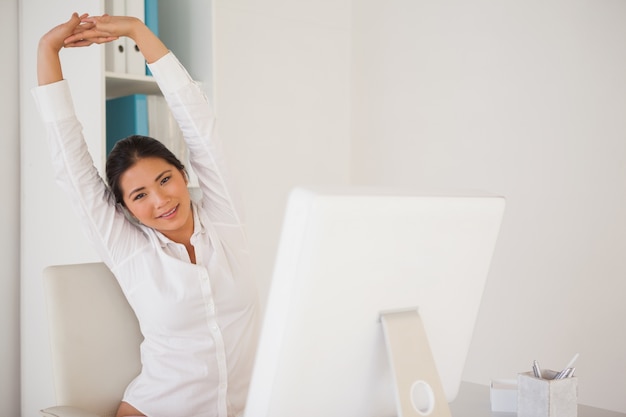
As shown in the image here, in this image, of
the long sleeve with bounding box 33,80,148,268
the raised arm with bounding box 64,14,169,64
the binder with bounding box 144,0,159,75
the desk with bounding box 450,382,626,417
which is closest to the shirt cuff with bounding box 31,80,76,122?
the long sleeve with bounding box 33,80,148,268

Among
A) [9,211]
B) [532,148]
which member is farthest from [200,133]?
[532,148]

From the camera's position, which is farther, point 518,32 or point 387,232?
point 518,32

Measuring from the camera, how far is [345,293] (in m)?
1.08

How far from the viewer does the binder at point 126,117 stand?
259 centimetres

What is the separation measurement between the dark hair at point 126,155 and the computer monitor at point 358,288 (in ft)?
2.94

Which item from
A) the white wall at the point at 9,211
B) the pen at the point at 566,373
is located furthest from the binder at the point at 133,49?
the pen at the point at 566,373

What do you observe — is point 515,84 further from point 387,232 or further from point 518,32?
point 387,232

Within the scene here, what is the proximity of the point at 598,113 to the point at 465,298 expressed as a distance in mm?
1893

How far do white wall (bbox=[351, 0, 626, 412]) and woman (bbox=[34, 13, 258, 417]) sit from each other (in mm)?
1618

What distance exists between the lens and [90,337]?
5.77ft

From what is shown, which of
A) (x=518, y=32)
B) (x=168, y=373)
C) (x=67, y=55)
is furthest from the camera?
(x=518, y=32)

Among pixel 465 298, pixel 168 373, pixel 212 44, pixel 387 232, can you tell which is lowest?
pixel 168 373

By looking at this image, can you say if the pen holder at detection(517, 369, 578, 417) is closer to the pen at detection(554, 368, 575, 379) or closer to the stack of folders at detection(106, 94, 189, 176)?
the pen at detection(554, 368, 575, 379)

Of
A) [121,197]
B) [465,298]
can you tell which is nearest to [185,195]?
[121,197]
